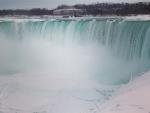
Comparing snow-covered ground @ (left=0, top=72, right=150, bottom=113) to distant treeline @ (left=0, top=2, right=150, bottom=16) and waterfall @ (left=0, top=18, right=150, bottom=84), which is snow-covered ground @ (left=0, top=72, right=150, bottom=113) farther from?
distant treeline @ (left=0, top=2, right=150, bottom=16)

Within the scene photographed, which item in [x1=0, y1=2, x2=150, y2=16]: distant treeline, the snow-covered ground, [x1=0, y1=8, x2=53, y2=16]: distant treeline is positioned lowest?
the snow-covered ground

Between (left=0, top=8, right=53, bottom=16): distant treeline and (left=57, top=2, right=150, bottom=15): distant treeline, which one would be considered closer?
(left=57, top=2, right=150, bottom=15): distant treeline

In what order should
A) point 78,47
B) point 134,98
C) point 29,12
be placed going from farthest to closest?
point 29,12 < point 78,47 < point 134,98

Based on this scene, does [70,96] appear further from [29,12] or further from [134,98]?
[29,12]

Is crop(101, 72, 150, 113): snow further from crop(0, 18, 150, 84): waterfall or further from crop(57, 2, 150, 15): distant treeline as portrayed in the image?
crop(57, 2, 150, 15): distant treeline

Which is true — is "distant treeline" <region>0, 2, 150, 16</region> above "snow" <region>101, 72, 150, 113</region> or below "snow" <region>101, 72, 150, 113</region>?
above

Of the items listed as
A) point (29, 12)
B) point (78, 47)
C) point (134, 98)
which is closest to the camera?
point (134, 98)

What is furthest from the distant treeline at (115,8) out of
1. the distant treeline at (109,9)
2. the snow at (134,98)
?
the snow at (134,98)

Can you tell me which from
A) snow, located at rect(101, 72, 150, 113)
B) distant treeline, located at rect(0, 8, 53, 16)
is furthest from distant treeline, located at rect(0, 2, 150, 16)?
snow, located at rect(101, 72, 150, 113)

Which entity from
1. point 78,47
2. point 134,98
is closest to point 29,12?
point 78,47

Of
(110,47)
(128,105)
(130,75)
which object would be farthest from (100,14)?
(128,105)

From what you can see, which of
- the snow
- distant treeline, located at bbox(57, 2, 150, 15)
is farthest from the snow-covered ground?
distant treeline, located at bbox(57, 2, 150, 15)
